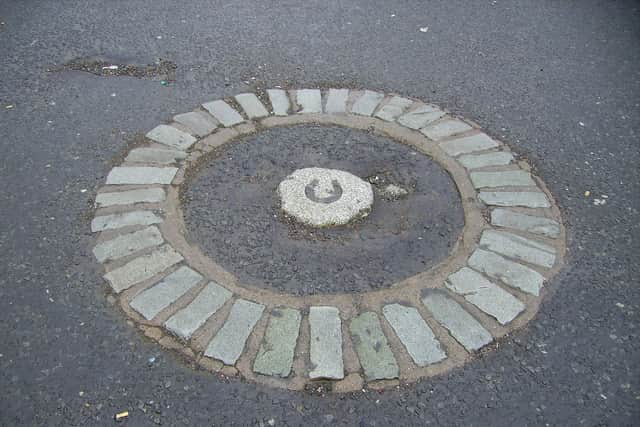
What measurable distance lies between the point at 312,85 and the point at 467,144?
1.51m

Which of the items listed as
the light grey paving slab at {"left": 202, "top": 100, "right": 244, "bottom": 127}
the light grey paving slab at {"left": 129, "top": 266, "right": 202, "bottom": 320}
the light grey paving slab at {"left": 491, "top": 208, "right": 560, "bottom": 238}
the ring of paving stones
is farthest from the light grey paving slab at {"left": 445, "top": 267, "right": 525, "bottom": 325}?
the light grey paving slab at {"left": 202, "top": 100, "right": 244, "bottom": 127}

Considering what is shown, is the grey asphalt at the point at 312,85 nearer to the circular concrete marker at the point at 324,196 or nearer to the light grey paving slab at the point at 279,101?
the light grey paving slab at the point at 279,101

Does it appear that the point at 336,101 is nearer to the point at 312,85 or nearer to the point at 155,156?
the point at 312,85

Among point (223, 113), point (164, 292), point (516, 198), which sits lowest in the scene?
point (164, 292)

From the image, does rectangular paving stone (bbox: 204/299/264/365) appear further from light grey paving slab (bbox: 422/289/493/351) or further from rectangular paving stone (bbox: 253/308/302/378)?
light grey paving slab (bbox: 422/289/493/351)

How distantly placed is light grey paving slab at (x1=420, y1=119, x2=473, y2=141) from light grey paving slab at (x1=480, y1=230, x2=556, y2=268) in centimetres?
109

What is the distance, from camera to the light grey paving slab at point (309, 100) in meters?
4.52

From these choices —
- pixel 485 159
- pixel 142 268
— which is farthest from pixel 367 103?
pixel 142 268

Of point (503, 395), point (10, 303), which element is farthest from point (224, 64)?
point (503, 395)

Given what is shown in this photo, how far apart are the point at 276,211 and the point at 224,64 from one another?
6.93 feet

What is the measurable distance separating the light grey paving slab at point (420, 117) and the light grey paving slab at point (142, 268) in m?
2.21

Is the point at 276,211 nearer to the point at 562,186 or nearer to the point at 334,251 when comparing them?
the point at 334,251

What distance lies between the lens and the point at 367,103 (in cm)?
461

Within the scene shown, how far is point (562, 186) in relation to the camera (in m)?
3.92
